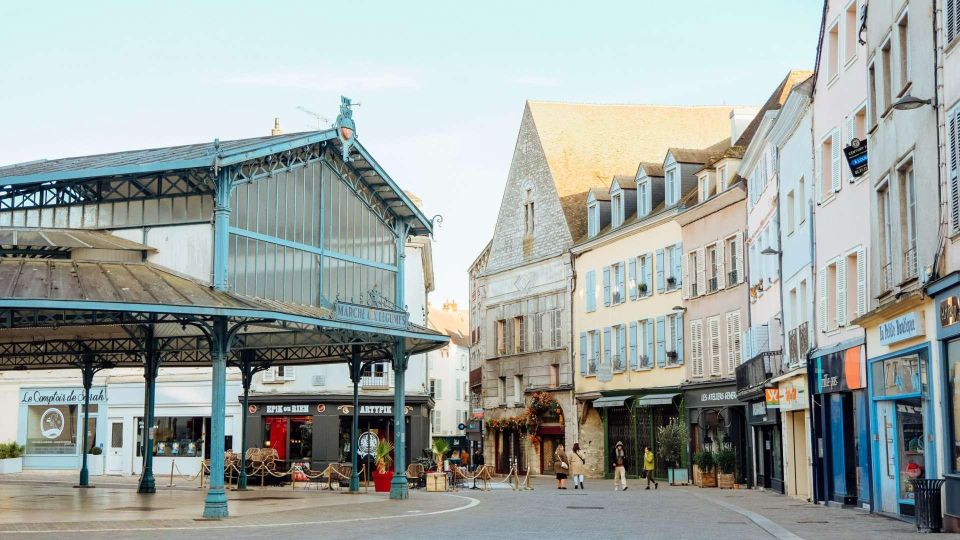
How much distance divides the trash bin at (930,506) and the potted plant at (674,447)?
23.1m

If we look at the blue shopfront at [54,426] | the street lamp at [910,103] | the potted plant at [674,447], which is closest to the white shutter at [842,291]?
the street lamp at [910,103]

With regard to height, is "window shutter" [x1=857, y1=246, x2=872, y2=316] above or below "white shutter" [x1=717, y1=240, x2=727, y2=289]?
below

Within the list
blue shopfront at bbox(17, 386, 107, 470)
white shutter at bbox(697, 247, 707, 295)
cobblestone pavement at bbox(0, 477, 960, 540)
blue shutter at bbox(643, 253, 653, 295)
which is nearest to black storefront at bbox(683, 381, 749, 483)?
white shutter at bbox(697, 247, 707, 295)

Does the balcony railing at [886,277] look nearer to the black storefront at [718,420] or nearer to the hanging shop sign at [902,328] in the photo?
the hanging shop sign at [902,328]

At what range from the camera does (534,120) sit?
2234 inches

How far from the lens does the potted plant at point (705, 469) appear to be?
1489 inches

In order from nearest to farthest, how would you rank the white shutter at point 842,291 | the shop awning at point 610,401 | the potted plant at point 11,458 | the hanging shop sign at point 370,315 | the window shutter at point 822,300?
the white shutter at point 842,291 → the window shutter at point 822,300 → the hanging shop sign at point 370,315 → the shop awning at point 610,401 → the potted plant at point 11,458

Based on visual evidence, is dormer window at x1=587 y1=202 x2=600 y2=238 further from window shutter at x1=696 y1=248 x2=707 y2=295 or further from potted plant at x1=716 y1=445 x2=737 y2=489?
potted plant at x1=716 y1=445 x2=737 y2=489

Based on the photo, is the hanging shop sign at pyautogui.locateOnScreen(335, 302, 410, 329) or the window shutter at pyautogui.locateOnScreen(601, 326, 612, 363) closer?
the hanging shop sign at pyautogui.locateOnScreen(335, 302, 410, 329)

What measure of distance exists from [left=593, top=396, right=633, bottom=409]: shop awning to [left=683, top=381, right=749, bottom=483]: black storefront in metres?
4.25

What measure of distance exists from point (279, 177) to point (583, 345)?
87.0ft

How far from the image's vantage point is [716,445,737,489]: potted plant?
3684cm

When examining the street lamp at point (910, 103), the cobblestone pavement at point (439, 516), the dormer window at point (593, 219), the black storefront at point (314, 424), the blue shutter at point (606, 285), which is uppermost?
the dormer window at point (593, 219)

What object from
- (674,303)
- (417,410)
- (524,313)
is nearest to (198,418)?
(417,410)
